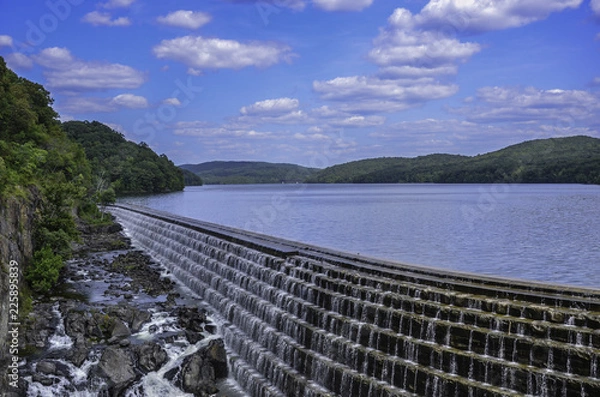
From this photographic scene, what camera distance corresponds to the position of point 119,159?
166 metres

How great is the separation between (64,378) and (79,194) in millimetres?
23724

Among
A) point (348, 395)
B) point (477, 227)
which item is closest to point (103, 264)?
point (348, 395)

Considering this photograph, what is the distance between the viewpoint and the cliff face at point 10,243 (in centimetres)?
2053

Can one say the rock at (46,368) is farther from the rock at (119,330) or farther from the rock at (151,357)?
the rock at (119,330)

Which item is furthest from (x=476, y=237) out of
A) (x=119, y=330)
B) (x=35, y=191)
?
(x=35, y=191)

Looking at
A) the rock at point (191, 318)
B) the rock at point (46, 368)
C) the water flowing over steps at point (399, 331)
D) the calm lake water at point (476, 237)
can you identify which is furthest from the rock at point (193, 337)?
the calm lake water at point (476, 237)

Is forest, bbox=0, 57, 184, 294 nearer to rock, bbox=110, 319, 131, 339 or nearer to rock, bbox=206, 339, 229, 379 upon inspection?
rock, bbox=110, 319, 131, 339

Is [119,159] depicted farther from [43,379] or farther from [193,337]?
[43,379]

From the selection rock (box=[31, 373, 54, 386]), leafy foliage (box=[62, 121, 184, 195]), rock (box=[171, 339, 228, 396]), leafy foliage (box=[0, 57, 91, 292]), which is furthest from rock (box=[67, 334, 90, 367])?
leafy foliage (box=[62, 121, 184, 195])

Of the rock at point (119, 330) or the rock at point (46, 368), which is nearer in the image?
the rock at point (46, 368)

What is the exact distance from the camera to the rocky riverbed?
2103cm

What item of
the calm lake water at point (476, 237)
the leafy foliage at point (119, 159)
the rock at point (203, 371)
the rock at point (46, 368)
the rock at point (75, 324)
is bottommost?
the rock at point (203, 371)

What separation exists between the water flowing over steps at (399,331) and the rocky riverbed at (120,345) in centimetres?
211

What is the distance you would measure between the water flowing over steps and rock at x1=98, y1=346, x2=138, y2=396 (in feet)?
16.6
